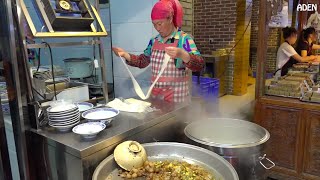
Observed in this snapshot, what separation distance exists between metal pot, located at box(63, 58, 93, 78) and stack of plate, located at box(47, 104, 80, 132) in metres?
1.09

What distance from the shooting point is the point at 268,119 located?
9.70 feet

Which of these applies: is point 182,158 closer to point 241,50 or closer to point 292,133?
point 292,133

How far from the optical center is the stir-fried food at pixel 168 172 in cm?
130

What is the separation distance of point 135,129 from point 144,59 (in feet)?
3.38

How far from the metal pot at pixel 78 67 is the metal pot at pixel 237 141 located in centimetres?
132

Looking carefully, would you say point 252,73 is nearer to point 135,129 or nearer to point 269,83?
point 269,83

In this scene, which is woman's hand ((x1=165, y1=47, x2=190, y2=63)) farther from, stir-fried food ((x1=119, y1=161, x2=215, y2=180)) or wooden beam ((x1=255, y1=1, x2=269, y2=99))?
wooden beam ((x1=255, y1=1, x2=269, y2=99))

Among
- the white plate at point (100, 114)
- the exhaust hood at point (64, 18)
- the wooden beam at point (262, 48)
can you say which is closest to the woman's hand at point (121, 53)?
the exhaust hood at point (64, 18)

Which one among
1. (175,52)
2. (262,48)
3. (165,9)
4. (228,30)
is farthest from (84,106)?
(228,30)

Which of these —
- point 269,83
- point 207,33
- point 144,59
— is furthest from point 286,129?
point 207,33

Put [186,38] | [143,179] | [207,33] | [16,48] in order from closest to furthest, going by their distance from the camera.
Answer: [143,179] → [16,48] → [186,38] → [207,33]

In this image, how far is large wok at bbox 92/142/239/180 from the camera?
1282 millimetres

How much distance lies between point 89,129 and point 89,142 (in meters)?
0.10

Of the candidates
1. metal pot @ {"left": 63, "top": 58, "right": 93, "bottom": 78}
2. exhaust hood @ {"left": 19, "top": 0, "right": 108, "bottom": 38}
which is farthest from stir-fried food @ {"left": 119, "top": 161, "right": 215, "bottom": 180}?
metal pot @ {"left": 63, "top": 58, "right": 93, "bottom": 78}
